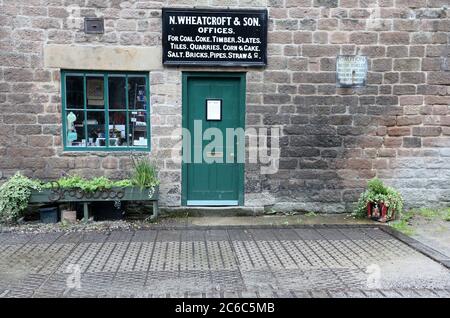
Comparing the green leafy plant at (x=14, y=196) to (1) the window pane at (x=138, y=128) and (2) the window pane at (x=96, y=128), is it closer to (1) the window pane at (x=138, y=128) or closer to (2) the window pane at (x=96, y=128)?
(2) the window pane at (x=96, y=128)

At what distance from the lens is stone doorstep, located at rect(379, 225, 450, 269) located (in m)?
5.64

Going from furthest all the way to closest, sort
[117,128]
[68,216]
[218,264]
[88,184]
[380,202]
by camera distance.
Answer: [117,128]
[380,202]
[68,216]
[88,184]
[218,264]

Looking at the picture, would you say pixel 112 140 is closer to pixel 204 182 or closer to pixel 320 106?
pixel 204 182

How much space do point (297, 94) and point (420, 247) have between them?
3146 millimetres

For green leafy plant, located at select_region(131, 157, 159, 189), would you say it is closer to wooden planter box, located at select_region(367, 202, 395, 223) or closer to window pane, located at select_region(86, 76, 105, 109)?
window pane, located at select_region(86, 76, 105, 109)

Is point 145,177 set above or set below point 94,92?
below

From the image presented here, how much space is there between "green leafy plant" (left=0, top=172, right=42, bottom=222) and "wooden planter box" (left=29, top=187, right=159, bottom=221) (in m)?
0.11

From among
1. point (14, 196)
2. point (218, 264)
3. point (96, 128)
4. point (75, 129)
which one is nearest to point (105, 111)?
point (96, 128)

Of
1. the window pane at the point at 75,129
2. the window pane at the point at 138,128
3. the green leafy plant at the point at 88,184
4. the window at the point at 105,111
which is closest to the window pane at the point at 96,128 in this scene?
the window at the point at 105,111

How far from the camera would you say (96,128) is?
777cm

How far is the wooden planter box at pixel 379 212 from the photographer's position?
24.8ft

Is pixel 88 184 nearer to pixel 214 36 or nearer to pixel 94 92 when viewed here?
pixel 94 92

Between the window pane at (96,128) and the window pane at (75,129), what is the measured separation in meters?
0.11

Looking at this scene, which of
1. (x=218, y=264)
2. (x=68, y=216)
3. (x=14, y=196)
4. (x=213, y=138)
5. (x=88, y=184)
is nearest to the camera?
(x=218, y=264)
